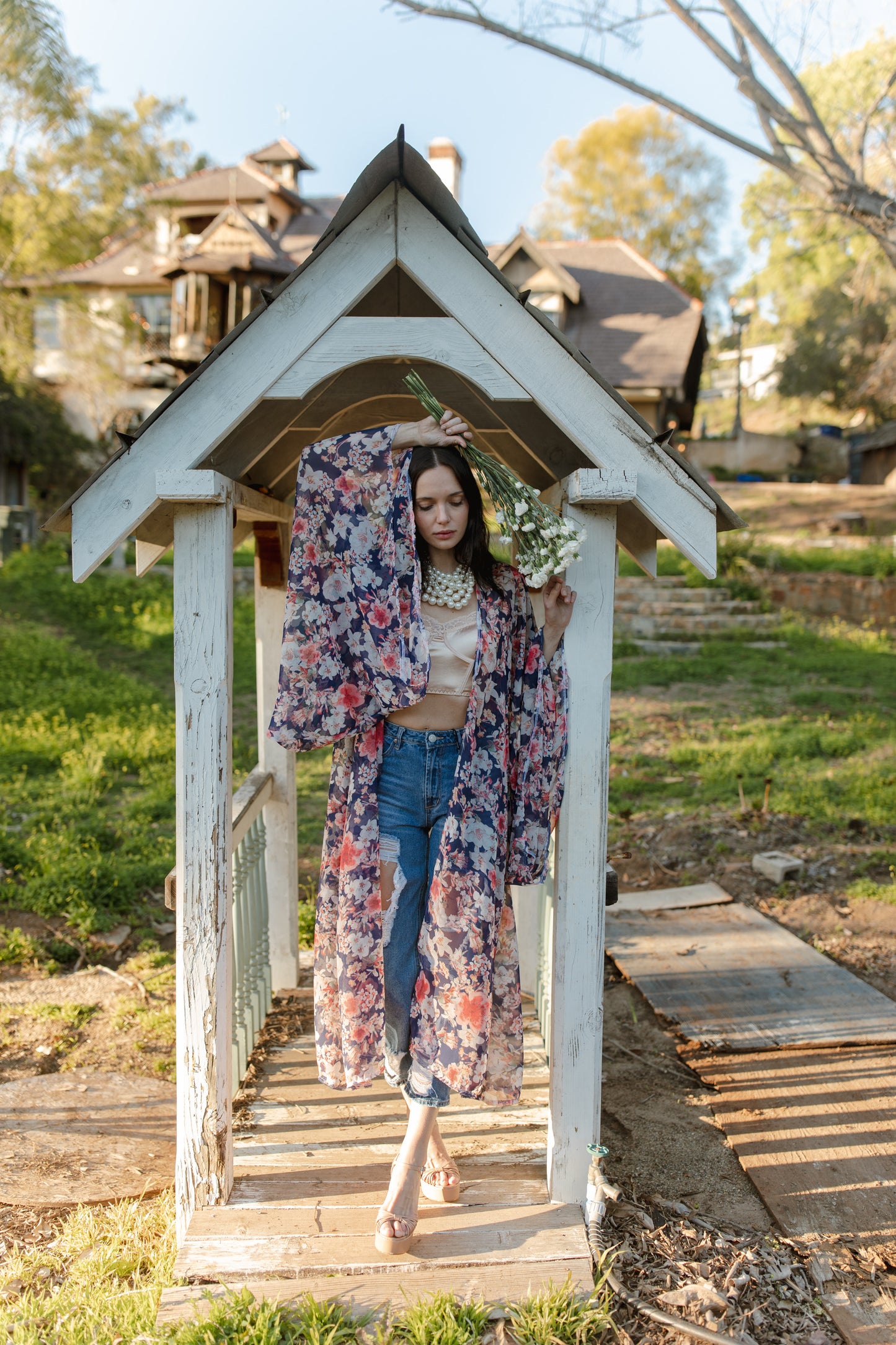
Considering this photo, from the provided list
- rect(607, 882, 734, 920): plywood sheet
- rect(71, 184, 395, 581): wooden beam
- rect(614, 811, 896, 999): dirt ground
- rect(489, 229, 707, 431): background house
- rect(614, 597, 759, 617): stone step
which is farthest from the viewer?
rect(489, 229, 707, 431): background house

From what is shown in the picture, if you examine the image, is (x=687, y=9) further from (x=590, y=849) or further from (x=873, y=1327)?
(x=873, y=1327)

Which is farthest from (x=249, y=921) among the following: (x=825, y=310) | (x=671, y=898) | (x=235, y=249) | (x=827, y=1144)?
(x=825, y=310)

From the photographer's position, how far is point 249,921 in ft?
11.8

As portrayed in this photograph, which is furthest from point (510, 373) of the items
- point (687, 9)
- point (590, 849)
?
point (687, 9)

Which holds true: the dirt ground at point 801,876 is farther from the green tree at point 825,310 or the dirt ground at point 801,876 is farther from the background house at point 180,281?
the background house at point 180,281

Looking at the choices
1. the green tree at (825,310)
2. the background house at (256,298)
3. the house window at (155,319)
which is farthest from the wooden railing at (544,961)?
the house window at (155,319)

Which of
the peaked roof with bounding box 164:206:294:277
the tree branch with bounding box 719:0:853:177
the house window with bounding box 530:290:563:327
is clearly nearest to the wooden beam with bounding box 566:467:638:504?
the tree branch with bounding box 719:0:853:177

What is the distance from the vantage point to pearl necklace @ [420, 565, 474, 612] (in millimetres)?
2551

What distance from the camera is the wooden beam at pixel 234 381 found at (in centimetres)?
245

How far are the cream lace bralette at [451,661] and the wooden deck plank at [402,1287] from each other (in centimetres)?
145

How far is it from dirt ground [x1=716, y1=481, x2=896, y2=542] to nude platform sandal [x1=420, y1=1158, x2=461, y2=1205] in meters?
16.6

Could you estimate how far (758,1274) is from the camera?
258 cm

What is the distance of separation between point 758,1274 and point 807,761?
5.73 metres

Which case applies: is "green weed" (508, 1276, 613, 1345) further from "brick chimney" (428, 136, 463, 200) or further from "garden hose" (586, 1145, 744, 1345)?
"brick chimney" (428, 136, 463, 200)
